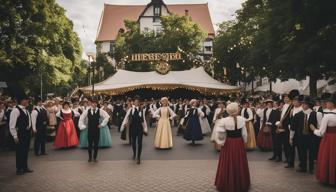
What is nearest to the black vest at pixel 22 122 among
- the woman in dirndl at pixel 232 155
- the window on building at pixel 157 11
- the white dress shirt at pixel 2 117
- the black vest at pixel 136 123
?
the black vest at pixel 136 123

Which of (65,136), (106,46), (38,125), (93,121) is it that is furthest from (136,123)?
(106,46)

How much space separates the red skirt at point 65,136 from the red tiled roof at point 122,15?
78729 mm

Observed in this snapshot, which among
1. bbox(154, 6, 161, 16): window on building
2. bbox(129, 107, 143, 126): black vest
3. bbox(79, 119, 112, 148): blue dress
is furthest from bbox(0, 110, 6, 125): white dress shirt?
bbox(154, 6, 161, 16): window on building

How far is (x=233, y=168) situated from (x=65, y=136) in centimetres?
949

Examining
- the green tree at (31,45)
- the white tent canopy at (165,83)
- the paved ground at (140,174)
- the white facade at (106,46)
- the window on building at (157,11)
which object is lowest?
the paved ground at (140,174)

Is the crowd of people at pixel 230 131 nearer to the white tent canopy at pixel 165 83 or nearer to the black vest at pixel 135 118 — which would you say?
the black vest at pixel 135 118

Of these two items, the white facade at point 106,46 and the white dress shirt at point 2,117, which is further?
the white facade at point 106,46

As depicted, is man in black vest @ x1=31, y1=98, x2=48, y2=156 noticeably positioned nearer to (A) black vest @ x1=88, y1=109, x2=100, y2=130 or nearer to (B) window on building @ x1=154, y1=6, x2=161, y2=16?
(A) black vest @ x1=88, y1=109, x2=100, y2=130

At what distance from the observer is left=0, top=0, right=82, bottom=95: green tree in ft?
98.9

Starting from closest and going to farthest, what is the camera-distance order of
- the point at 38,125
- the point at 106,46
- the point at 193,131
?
1. the point at 38,125
2. the point at 193,131
3. the point at 106,46

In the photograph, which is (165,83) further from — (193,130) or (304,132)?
(304,132)

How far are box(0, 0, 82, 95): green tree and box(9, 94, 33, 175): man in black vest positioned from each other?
18.9m

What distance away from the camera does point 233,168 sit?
816 centimetres

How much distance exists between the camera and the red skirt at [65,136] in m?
16.0
